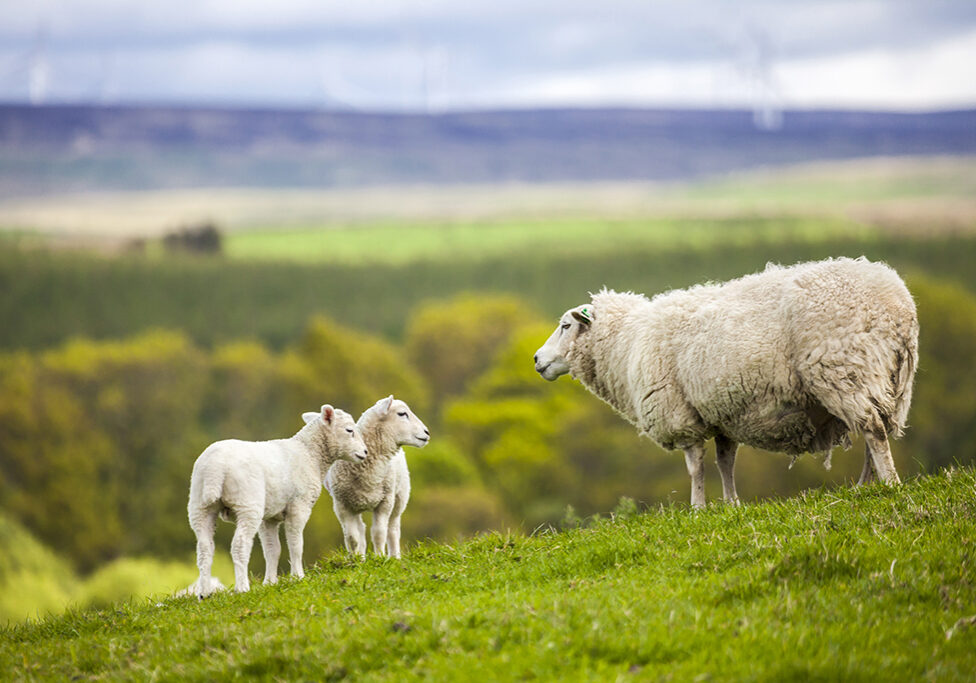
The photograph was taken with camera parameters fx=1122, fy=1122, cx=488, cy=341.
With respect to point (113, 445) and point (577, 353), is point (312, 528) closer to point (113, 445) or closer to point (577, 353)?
point (113, 445)

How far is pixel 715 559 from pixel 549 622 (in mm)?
2160

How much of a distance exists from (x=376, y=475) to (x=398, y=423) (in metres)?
0.74

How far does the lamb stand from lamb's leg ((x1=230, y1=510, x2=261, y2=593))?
16.2 feet

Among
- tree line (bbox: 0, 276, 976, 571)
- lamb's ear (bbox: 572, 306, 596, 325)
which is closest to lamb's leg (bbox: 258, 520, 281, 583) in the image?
lamb's ear (bbox: 572, 306, 596, 325)

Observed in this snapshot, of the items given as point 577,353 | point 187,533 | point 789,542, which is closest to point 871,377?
point 789,542

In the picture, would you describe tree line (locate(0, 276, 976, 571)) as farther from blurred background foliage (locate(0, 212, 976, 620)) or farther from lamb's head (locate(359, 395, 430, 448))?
lamb's head (locate(359, 395, 430, 448))

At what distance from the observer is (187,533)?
68.3 m

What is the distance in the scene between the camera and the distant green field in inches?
6722

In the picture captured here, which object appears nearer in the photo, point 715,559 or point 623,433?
point 715,559

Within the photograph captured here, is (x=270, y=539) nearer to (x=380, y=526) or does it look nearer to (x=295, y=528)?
(x=295, y=528)

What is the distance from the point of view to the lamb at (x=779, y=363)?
40.4 ft

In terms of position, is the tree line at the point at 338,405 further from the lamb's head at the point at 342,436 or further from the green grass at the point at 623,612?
the green grass at the point at 623,612

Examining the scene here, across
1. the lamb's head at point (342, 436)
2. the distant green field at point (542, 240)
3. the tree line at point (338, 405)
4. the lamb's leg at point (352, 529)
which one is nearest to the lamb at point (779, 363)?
the lamb's head at point (342, 436)

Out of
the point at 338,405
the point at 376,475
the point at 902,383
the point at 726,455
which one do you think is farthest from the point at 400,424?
the point at 338,405
